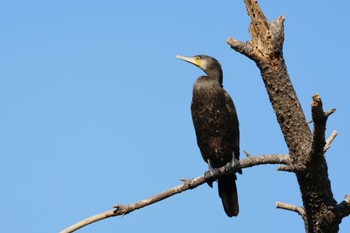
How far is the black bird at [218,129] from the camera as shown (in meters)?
5.62

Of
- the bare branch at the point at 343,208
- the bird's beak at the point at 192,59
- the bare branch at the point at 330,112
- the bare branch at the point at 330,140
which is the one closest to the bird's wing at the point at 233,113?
the bird's beak at the point at 192,59

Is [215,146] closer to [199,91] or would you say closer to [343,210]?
[199,91]

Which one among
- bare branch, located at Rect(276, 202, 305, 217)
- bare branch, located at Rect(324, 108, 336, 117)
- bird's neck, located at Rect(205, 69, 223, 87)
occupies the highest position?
bird's neck, located at Rect(205, 69, 223, 87)

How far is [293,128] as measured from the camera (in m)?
4.30

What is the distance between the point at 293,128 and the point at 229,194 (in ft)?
5.40

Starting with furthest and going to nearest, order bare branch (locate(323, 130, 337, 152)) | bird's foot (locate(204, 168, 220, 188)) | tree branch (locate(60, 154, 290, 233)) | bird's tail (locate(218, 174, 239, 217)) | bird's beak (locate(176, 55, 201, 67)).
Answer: bird's beak (locate(176, 55, 201, 67)) < bird's tail (locate(218, 174, 239, 217)) < bird's foot (locate(204, 168, 220, 188)) < bare branch (locate(323, 130, 337, 152)) < tree branch (locate(60, 154, 290, 233))

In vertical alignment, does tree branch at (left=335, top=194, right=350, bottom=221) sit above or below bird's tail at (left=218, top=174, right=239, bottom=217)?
below

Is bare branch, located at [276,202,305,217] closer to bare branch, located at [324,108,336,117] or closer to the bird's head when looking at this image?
bare branch, located at [324,108,336,117]

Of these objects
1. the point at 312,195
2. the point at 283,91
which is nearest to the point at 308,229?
the point at 312,195

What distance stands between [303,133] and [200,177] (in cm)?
94

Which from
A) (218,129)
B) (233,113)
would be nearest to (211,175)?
(218,129)

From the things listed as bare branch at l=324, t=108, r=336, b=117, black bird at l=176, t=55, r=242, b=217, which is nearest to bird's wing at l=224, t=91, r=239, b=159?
black bird at l=176, t=55, r=242, b=217

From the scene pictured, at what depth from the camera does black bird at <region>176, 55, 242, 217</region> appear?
221 inches

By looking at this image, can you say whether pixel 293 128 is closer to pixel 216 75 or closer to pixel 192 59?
pixel 216 75
